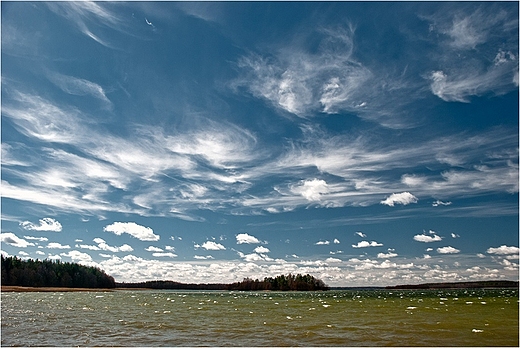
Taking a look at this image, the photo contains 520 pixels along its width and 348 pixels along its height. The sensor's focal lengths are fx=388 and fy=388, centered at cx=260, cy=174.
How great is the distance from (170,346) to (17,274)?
184794mm

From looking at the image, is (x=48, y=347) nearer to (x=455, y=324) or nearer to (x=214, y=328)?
(x=214, y=328)

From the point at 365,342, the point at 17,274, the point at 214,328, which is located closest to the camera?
the point at 365,342

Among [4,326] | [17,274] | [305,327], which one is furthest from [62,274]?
[305,327]

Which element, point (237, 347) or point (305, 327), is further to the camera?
point (305, 327)

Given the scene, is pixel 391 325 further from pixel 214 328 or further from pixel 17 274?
pixel 17 274

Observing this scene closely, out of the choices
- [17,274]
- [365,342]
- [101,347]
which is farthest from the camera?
[17,274]

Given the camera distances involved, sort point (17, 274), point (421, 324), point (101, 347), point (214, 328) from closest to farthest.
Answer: point (101, 347), point (214, 328), point (421, 324), point (17, 274)

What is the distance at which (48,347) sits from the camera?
22922mm

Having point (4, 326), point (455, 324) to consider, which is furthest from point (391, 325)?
point (4, 326)

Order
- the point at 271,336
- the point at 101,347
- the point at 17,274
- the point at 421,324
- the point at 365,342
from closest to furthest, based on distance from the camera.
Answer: the point at 101,347 → the point at 365,342 → the point at 271,336 → the point at 421,324 → the point at 17,274

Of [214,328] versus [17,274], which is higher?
[17,274]

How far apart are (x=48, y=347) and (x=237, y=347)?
1117 centimetres

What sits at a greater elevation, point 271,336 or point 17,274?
point 17,274

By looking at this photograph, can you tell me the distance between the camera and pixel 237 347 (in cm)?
2312
